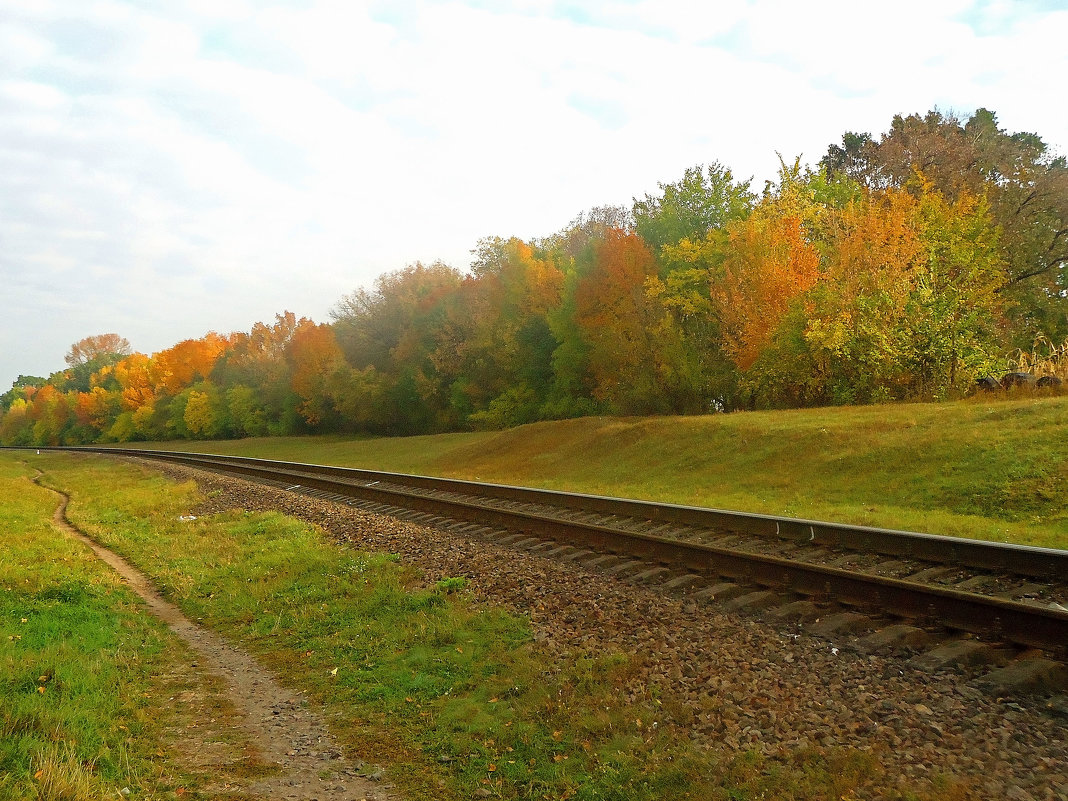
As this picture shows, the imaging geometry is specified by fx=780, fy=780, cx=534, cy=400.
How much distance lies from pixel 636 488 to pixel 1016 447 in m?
8.07

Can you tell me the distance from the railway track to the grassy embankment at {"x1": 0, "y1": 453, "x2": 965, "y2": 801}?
2.15 m

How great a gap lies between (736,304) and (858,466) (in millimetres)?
15062

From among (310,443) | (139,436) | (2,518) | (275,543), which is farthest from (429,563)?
(139,436)

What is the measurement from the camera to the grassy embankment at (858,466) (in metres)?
12.4

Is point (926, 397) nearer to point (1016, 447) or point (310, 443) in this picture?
point (1016, 447)

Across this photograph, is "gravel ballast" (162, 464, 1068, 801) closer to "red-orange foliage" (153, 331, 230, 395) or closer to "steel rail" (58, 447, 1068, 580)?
"steel rail" (58, 447, 1068, 580)

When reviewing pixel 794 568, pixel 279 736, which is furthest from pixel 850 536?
pixel 279 736

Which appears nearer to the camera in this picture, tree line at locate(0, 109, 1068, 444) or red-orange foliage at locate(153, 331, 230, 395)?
tree line at locate(0, 109, 1068, 444)

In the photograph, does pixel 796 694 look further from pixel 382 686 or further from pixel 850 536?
pixel 850 536

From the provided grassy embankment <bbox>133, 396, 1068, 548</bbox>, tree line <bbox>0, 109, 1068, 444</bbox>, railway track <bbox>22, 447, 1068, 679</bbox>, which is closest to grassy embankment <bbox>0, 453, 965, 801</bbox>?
railway track <bbox>22, 447, 1068, 679</bbox>

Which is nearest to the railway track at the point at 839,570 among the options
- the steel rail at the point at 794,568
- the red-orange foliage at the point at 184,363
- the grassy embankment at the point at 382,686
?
the steel rail at the point at 794,568

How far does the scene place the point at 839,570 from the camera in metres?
7.81

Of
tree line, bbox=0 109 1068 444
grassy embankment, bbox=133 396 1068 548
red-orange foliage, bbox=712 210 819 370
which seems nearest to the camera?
grassy embankment, bbox=133 396 1068 548

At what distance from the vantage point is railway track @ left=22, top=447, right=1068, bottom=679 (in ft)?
20.4
